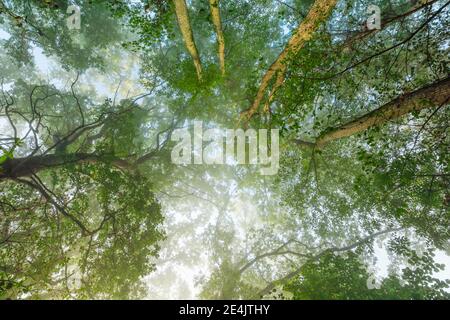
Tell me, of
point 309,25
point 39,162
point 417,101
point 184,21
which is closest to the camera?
point 417,101

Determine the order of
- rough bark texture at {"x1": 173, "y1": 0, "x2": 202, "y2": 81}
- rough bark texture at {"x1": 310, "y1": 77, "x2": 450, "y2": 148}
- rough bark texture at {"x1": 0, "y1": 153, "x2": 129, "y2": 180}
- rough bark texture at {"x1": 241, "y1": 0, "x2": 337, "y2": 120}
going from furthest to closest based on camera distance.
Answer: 1. rough bark texture at {"x1": 0, "y1": 153, "x2": 129, "y2": 180}
2. rough bark texture at {"x1": 241, "y1": 0, "x2": 337, "y2": 120}
3. rough bark texture at {"x1": 173, "y1": 0, "x2": 202, "y2": 81}
4. rough bark texture at {"x1": 310, "y1": 77, "x2": 450, "y2": 148}

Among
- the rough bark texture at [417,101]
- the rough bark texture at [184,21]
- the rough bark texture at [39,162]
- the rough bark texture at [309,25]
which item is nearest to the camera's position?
the rough bark texture at [417,101]

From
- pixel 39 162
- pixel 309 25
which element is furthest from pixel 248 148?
pixel 39 162

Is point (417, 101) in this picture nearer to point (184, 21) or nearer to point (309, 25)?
point (309, 25)

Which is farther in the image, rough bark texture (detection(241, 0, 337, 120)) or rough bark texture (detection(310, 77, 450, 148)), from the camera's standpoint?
rough bark texture (detection(241, 0, 337, 120))

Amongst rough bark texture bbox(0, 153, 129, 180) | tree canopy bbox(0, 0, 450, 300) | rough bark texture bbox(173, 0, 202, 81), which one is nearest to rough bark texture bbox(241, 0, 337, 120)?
tree canopy bbox(0, 0, 450, 300)

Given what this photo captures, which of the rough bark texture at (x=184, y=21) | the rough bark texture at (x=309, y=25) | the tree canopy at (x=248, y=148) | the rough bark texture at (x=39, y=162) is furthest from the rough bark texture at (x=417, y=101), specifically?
the rough bark texture at (x=39, y=162)

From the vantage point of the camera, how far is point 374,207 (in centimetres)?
962

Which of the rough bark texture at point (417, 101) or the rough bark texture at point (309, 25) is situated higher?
the rough bark texture at point (309, 25)

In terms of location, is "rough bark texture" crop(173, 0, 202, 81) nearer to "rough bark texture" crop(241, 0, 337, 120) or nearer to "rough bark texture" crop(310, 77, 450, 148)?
"rough bark texture" crop(241, 0, 337, 120)

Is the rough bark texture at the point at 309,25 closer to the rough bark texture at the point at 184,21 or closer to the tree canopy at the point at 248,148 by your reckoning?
the tree canopy at the point at 248,148

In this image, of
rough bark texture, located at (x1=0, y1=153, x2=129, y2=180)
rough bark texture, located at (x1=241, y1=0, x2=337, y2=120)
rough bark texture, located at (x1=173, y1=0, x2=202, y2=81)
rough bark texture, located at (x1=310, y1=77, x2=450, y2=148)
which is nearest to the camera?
rough bark texture, located at (x1=310, y1=77, x2=450, y2=148)

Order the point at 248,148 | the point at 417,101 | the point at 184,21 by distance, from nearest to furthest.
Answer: the point at 417,101 → the point at 184,21 → the point at 248,148
